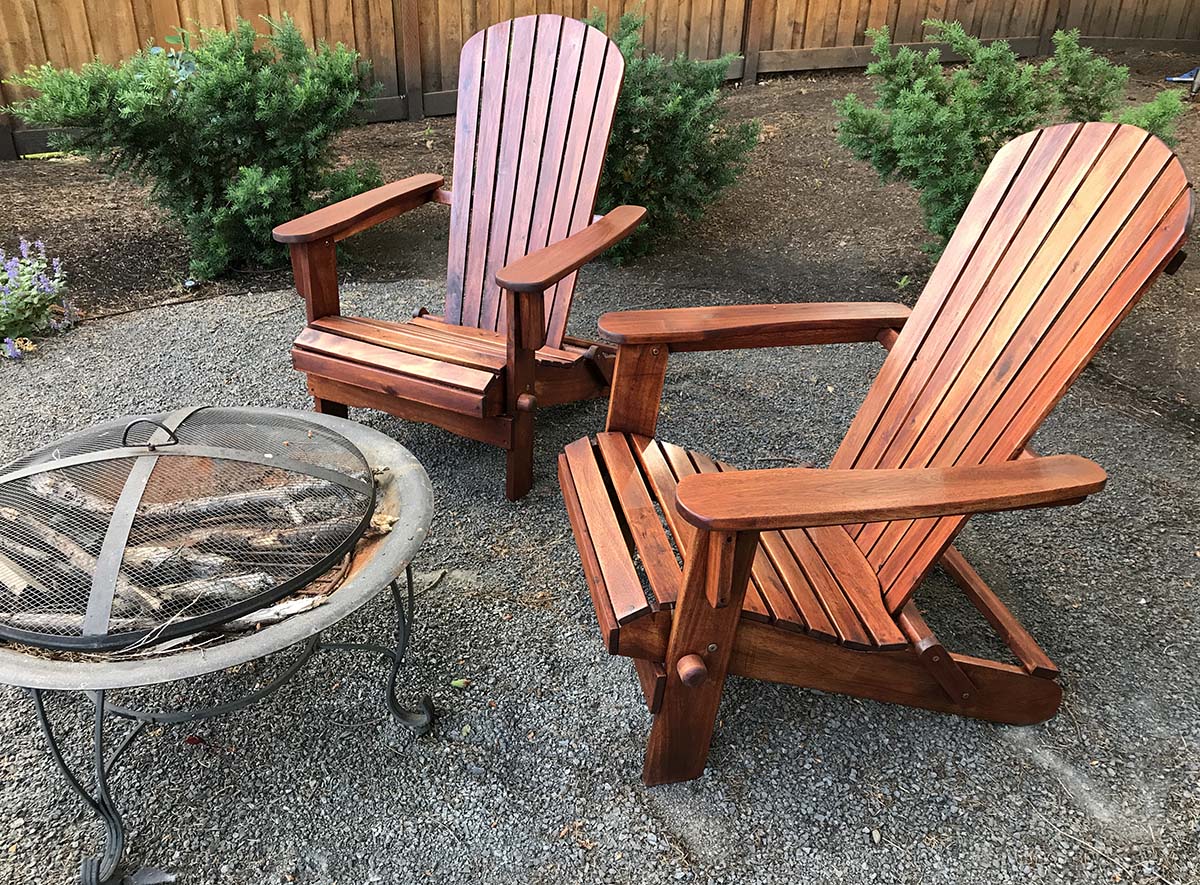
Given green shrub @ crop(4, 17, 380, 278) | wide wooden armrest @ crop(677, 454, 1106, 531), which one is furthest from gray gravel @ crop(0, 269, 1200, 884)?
green shrub @ crop(4, 17, 380, 278)

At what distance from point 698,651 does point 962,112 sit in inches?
98.9

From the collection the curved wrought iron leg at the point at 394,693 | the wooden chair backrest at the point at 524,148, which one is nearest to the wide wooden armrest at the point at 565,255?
the wooden chair backrest at the point at 524,148

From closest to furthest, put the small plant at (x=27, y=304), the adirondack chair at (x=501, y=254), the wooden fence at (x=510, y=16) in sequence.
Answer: the adirondack chair at (x=501, y=254)
the small plant at (x=27, y=304)
the wooden fence at (x=510, y=16)

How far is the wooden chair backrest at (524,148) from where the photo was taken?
2.49 meters

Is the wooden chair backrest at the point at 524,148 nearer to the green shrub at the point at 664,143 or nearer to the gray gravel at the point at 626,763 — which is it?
the gray gravel at the point at 626,763

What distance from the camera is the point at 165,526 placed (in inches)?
53.1

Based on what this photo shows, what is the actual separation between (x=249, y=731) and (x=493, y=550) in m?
0.69

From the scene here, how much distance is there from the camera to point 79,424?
2547 millimetres

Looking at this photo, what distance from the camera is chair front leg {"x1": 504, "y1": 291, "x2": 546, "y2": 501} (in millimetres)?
2037

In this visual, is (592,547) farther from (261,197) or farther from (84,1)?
(84,1)

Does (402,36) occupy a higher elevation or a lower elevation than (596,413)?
higher

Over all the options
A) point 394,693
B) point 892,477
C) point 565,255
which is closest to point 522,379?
point 565,255

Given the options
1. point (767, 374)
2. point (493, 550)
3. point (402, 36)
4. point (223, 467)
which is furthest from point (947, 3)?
point (223, 467)

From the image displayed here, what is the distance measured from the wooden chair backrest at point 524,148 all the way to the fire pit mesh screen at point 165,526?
1.16 metres
